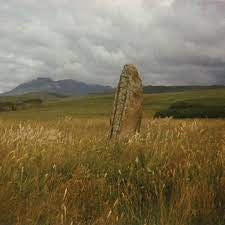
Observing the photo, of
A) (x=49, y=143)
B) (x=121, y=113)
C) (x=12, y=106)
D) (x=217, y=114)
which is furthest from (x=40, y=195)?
(x=12, y=106)

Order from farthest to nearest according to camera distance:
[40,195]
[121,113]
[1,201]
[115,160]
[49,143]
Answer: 1. [121,113]
2. [49,143]
3. [115,160]
4. [40,195]
5. [1,201]

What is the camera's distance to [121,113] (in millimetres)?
12055

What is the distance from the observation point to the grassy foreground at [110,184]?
15.9 ft

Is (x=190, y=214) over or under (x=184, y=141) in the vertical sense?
under

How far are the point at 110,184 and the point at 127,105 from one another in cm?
654

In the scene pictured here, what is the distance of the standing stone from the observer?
11805mm

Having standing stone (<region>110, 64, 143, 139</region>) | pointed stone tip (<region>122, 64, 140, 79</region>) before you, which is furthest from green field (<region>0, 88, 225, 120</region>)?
standing stone (<region>110, 64, 143, 139</region>)

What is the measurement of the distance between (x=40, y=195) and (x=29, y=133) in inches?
92.8

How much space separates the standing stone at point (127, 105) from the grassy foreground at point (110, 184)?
472 cm

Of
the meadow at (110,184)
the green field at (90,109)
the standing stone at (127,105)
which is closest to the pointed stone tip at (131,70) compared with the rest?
the standing stone at (127,105)

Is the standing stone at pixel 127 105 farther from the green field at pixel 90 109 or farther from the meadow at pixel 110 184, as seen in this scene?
the green field at pixel 90 109

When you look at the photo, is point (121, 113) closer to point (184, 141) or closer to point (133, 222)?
point (184, 141)

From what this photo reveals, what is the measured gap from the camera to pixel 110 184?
19.0 feet

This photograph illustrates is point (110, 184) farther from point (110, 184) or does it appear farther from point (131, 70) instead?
point (131, 70)
